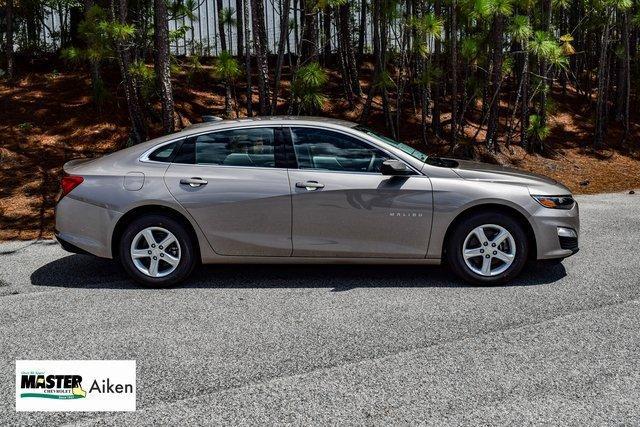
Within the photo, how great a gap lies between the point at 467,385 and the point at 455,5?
971cm

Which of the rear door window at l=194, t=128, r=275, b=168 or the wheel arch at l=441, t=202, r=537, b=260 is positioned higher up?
the rear door window at l=194, t=128, r=275, b=168

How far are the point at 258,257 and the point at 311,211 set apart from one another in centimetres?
63

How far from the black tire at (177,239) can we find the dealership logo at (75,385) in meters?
1.64

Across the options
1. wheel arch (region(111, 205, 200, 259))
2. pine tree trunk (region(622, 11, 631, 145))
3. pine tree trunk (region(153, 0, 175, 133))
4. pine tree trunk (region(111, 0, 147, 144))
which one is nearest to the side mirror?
wheel arch (region(111, 205, 200, 259))

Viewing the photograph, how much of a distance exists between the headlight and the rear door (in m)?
2.19

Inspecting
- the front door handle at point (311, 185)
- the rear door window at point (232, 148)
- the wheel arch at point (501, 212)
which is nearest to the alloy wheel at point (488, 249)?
the wheel arch at point (501, 212)

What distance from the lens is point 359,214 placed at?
5.56 m

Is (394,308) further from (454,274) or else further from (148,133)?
(148,133)

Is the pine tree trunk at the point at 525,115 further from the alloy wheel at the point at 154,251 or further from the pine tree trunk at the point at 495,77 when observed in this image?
the alloy wheel at the point at 154,251

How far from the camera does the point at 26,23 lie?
16.0 meters

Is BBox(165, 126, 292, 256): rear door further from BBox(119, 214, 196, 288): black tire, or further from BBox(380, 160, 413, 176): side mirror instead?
BBox(380, 160, 413, 176): side mirror

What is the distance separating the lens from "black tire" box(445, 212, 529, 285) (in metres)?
5.58

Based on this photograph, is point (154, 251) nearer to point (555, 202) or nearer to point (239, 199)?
point (239, 199)

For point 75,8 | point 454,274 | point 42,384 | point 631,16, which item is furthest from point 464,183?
point 631,16
